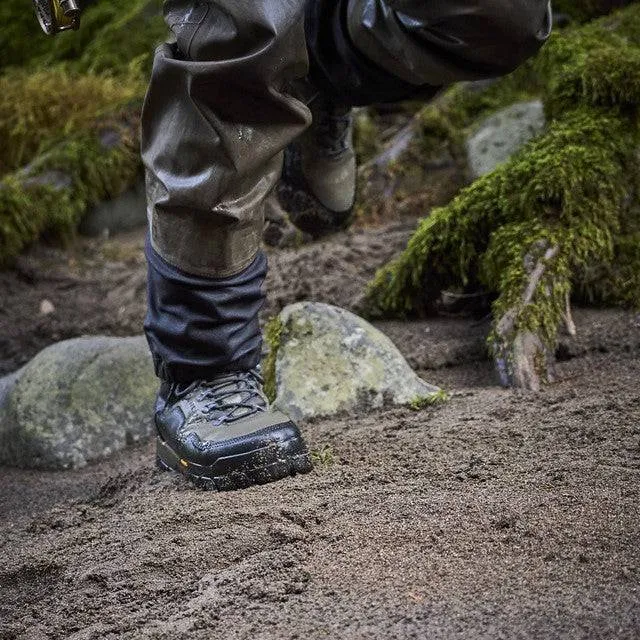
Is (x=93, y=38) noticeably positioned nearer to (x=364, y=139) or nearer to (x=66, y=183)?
(x=66, y=183)

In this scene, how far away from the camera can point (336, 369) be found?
296 centimetres

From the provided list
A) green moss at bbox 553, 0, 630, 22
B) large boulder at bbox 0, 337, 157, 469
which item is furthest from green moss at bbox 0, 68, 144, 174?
large boulder at bbox 0, 337, 157, 469

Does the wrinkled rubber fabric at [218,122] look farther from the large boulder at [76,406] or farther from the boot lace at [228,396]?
the large boulder at [76,406]

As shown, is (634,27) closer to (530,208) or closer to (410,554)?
(530,208)

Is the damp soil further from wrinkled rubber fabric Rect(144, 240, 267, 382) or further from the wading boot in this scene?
wrinkled rubber fabric Rect(144, 240, 267, 382)

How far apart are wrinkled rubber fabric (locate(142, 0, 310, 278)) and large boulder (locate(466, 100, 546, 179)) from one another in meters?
2.85

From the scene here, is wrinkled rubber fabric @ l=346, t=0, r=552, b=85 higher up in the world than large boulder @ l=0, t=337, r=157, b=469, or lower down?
higher up

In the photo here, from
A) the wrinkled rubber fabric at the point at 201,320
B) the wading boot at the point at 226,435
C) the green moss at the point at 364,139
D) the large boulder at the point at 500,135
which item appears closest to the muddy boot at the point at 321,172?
the wrinkled rubber fabric at the point at 201,320

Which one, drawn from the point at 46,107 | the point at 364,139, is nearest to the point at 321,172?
the point at 364,139

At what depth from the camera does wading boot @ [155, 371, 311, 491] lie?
2320 mm

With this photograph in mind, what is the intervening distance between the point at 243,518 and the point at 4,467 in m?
1.43

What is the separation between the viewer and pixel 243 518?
80.2 inches

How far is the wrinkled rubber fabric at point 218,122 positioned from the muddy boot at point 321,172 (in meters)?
0.76

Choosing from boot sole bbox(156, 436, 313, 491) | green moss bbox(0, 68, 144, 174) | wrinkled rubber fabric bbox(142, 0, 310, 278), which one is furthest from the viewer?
green moss bbox(0, 68, 144, 174)
